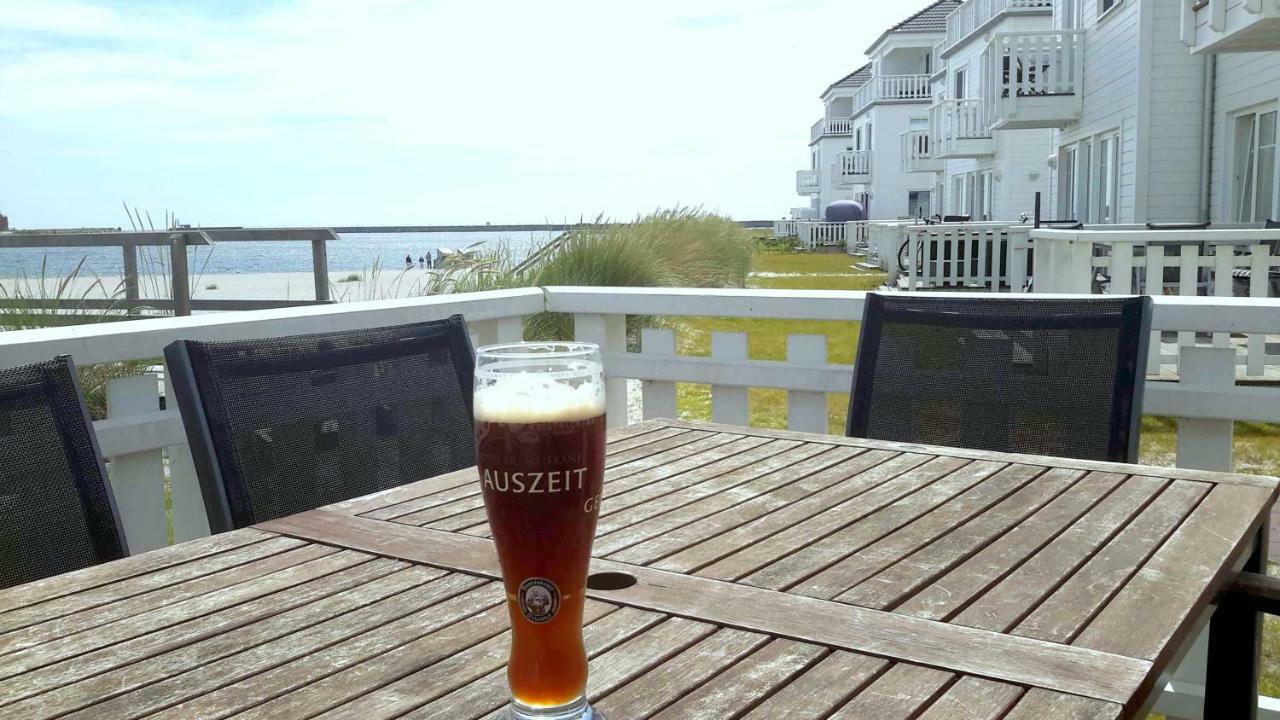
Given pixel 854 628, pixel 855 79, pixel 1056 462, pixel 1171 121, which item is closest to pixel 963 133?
pixel 1171 121

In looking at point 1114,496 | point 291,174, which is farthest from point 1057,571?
point 291,174

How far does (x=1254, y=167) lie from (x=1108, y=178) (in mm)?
3667

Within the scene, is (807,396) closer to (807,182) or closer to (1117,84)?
(1117,84)

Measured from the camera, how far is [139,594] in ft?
3.85

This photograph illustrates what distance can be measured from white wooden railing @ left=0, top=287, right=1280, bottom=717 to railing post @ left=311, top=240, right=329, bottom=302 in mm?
3626

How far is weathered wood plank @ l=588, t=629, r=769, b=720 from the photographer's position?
0.88m

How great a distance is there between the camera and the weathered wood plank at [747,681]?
87 cm

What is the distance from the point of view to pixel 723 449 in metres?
1.89

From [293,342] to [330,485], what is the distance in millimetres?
252

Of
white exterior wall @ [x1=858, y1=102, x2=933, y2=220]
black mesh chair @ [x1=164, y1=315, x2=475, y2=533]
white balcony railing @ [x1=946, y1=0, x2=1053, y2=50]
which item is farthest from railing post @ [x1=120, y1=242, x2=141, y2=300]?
white exterior wall @ [x1=858, y1=102, x2=933, y2=220]

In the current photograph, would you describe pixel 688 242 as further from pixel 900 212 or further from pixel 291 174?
pixel 900 212

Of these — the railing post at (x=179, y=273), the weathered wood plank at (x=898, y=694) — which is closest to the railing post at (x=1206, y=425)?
the weathered wood plank at (x=898, y=694)

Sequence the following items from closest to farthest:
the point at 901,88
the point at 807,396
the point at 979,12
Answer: the point at 807,396 < the point at 979,12 < the point at 901,88

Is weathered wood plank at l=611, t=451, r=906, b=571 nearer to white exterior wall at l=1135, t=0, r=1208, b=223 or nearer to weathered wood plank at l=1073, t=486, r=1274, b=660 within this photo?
weathered wood plank at l=1073, t=486, r=1274, b=660
